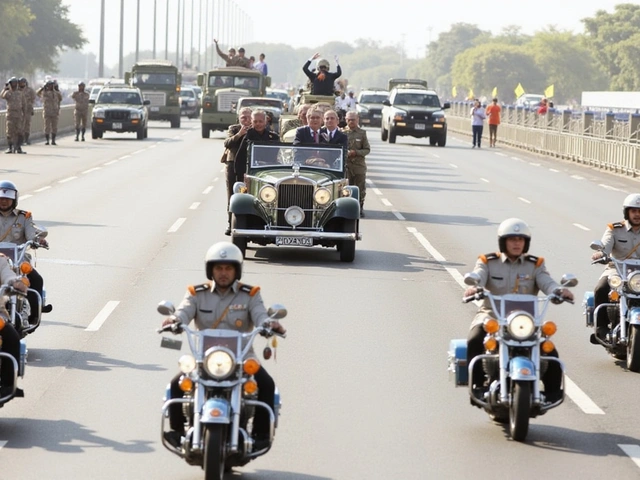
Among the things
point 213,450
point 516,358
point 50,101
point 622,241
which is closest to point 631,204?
point 622,241

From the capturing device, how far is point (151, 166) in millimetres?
40062

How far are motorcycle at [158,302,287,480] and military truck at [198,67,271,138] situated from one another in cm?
4781

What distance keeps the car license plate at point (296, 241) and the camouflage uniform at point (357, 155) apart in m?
4.55

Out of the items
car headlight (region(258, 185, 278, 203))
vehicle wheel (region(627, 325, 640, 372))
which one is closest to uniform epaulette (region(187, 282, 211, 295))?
vehicle wheel (region(627, 325, 640, 372))

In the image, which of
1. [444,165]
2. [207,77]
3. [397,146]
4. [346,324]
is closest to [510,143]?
[397,146]

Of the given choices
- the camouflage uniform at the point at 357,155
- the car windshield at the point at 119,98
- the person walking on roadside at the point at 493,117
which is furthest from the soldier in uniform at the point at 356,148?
the person walking on roadside at the point at 493,117

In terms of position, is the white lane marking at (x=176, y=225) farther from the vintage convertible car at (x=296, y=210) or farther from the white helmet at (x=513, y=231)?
the white helmet at (x=513, y=231)

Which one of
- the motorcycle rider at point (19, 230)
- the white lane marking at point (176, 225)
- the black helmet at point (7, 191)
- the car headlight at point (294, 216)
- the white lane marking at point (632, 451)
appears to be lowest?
the white lane marking at point (176, 225)

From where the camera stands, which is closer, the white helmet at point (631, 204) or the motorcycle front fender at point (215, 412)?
the motorcycle front fender at point (215, 412)

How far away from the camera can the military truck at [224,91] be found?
5612 centimetres

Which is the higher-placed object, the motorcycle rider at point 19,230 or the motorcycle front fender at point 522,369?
the motorcycle rider at point 19,230

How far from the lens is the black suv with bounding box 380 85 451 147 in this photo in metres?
57.2

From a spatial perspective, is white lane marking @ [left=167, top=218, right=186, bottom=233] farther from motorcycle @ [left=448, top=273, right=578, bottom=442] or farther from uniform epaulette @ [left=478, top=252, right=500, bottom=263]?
motorcycle @ [left=448, top=273, right=578, bottom=442]

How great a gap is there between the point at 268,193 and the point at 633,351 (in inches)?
312
